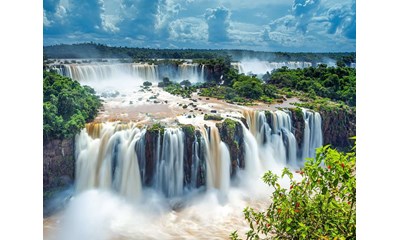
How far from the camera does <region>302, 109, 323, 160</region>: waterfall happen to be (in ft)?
21.9

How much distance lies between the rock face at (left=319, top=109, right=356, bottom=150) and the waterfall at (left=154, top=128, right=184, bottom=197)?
2.36 metres

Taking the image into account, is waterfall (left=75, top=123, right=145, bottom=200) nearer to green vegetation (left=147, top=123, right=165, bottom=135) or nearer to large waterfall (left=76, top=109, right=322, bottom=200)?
large waterfall (left=76, top=109, right=322, bottom=200)

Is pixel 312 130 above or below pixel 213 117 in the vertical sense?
below

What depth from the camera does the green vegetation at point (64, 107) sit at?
5605mm

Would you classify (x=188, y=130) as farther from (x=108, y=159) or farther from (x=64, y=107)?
(x=64, y=107)

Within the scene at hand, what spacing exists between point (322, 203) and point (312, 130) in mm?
4997

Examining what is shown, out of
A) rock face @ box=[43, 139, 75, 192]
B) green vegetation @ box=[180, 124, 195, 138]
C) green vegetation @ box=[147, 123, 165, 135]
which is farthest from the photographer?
green vegetation @ box=[180, 124, 195, 138]

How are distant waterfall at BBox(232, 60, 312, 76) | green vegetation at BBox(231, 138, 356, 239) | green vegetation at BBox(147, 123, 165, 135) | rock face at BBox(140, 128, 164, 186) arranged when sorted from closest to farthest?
1. green vegetation at BBox(231, 138, 356, 239)
2. rock face at BBox(140, 128, 164, 186)
3. green vegetation at BBox(147, 123, 165, 135)
4. distant waterfall at BBox(232, 60, 312, 76)

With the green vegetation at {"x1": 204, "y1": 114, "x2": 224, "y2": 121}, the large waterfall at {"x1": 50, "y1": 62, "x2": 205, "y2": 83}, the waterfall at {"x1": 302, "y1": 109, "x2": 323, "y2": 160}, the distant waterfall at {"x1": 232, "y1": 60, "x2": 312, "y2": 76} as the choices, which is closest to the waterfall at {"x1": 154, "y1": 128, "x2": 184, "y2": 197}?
the green vegetation at {"x1": 204, "y1": 114, "x2": 224, "y2": 121}

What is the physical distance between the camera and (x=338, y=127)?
6.22 metres

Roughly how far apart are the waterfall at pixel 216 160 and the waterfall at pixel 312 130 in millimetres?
1412

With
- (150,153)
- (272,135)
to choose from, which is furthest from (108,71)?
(272,135)
